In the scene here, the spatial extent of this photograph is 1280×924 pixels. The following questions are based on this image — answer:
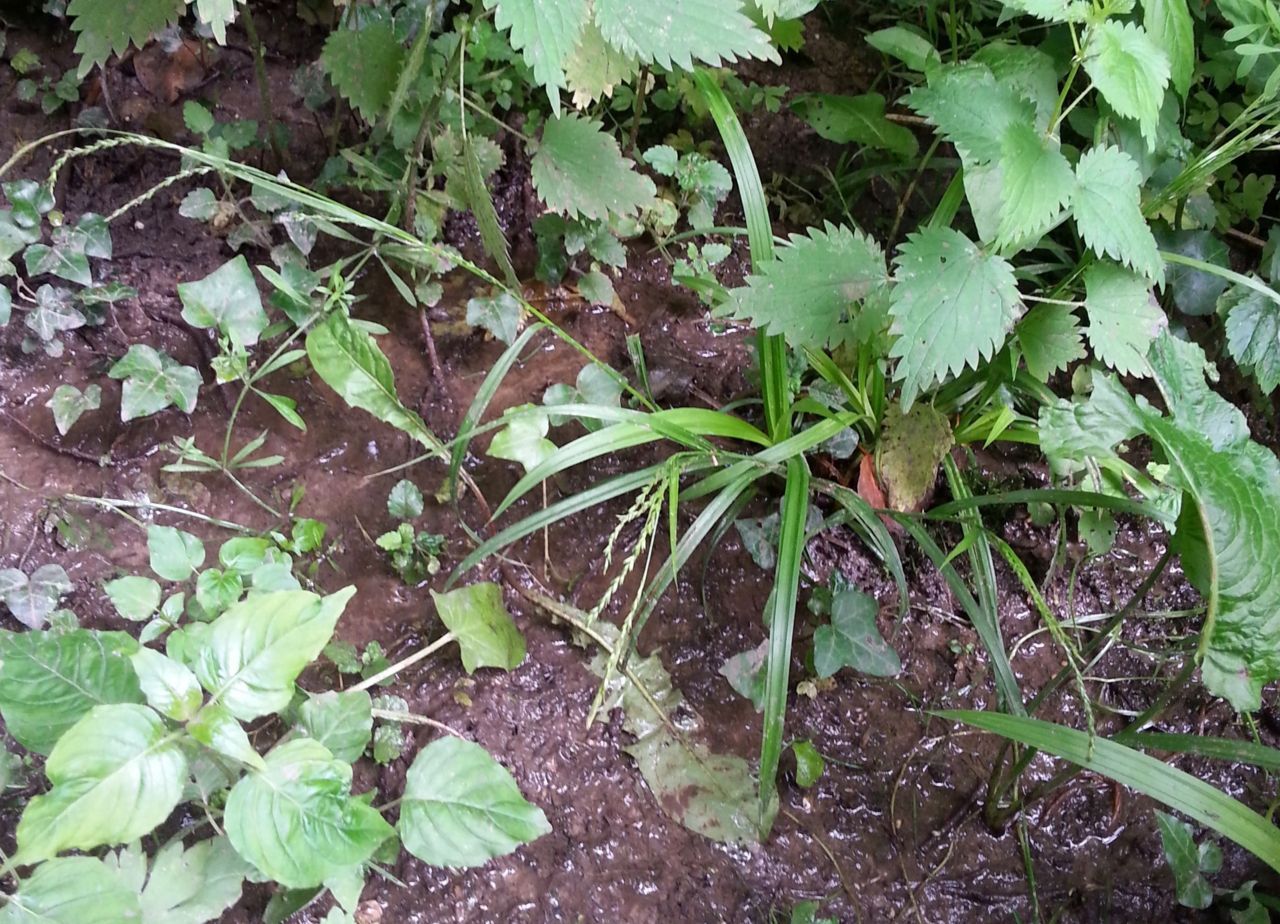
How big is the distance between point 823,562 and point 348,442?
0.85m

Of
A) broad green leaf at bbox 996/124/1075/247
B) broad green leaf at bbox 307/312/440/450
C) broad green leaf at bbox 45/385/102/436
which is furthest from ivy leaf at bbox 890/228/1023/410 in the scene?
broad green leaf at bbox 45/385/102/436

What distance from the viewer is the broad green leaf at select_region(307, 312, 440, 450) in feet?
4.00

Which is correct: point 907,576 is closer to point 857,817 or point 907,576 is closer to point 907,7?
point 857,817

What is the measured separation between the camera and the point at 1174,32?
4.08 ft

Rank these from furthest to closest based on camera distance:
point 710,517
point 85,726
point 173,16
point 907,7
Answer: point 907,7 → point 710,517 → point 173,16 → point 85,726

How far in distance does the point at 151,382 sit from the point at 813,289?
3.39 feet

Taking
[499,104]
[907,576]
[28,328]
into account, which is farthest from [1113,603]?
[28,328]

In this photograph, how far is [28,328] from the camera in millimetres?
1318

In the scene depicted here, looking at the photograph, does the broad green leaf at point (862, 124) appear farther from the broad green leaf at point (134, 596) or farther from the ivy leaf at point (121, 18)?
the broad green leaf at point (134, 596)

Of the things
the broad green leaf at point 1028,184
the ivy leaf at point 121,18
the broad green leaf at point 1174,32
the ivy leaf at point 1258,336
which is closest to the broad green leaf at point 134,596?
the ivy leaf at point 121,18

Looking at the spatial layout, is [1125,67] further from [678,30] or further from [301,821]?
[301,821]

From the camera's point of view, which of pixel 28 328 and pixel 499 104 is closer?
pixel 28 328

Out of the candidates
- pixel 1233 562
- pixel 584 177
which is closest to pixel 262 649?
pixel 584 177

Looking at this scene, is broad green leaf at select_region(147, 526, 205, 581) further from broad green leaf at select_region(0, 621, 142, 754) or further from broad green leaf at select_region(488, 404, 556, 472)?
broad green leaf at select_region(488, 404, 556, 472)
